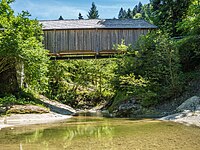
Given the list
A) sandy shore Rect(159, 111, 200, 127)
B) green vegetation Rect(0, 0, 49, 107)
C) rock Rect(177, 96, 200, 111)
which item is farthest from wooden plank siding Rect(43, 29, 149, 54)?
sandy shore Rect(159, 111, 200, 127)

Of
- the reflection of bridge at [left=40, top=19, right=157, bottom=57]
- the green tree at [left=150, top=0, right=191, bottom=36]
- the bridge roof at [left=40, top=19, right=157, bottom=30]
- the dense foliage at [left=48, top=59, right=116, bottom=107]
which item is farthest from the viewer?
the dense foliage at [left=48, top=59, right=116, bottom=107]

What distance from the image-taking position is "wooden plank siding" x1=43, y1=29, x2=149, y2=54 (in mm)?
23922

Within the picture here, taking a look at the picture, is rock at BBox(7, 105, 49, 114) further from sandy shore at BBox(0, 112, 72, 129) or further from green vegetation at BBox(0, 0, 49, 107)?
green vegetation at BBox(0, 0, 49, 107)

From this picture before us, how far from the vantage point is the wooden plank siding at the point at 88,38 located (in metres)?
23.9

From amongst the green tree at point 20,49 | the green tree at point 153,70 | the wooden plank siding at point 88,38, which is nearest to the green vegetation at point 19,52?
the green tree at point 20,49

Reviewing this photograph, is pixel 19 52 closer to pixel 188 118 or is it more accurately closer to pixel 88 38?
pixel 88 38

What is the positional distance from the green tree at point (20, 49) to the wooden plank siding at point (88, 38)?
88.6 inches

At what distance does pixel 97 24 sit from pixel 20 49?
8483 mm

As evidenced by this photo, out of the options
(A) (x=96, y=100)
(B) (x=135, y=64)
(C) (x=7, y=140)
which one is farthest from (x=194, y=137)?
(A) (x=96, y=100)

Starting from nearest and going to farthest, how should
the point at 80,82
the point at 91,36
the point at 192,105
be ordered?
the point at 192,105, the point at 91,36, the point at 80,82

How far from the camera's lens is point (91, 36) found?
942 inches

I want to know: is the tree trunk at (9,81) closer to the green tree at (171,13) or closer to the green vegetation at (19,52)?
the green vegetation at (19,52)

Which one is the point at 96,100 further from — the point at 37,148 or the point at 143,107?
the point at 37,148

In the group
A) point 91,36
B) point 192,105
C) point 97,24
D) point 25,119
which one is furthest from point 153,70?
point 25,119
